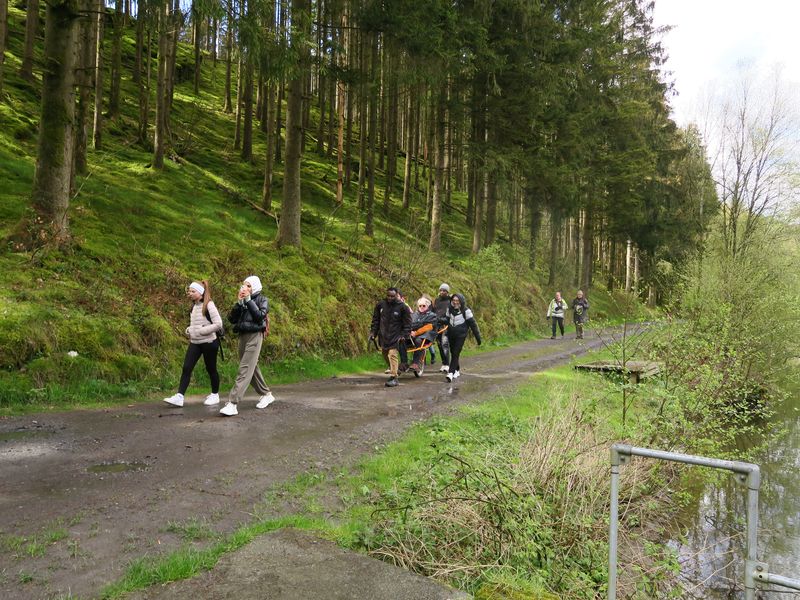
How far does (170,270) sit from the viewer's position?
1173 centimetres

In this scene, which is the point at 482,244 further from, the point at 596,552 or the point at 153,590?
the point at 153,590

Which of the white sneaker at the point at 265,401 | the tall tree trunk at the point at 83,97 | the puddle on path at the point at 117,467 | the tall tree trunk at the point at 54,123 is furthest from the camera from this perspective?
the tall tree trunk at the point at 83,97

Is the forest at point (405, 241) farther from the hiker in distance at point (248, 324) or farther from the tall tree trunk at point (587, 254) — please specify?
the hiker in distance at point (248, 324)

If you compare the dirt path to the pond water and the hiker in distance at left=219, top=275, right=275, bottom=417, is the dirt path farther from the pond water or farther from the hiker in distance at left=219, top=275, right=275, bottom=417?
the pond water

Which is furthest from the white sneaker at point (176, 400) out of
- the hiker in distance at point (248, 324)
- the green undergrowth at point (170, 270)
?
the green undergrowth at point (170, 270)

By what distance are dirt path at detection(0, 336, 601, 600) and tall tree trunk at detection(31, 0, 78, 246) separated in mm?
4937

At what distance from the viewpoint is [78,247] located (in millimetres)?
10891

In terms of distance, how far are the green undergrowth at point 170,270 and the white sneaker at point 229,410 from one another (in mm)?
1890

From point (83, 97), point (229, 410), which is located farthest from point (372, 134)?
point (229, 410)

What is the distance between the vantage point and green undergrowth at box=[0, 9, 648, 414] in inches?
335

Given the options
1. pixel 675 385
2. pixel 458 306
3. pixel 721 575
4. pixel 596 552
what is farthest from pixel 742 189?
pixel 596 552

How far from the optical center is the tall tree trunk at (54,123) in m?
10.2

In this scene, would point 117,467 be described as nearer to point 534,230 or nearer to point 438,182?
point 438,182

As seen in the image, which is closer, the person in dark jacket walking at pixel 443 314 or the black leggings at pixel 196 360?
the black leggings at pixel 196 360
